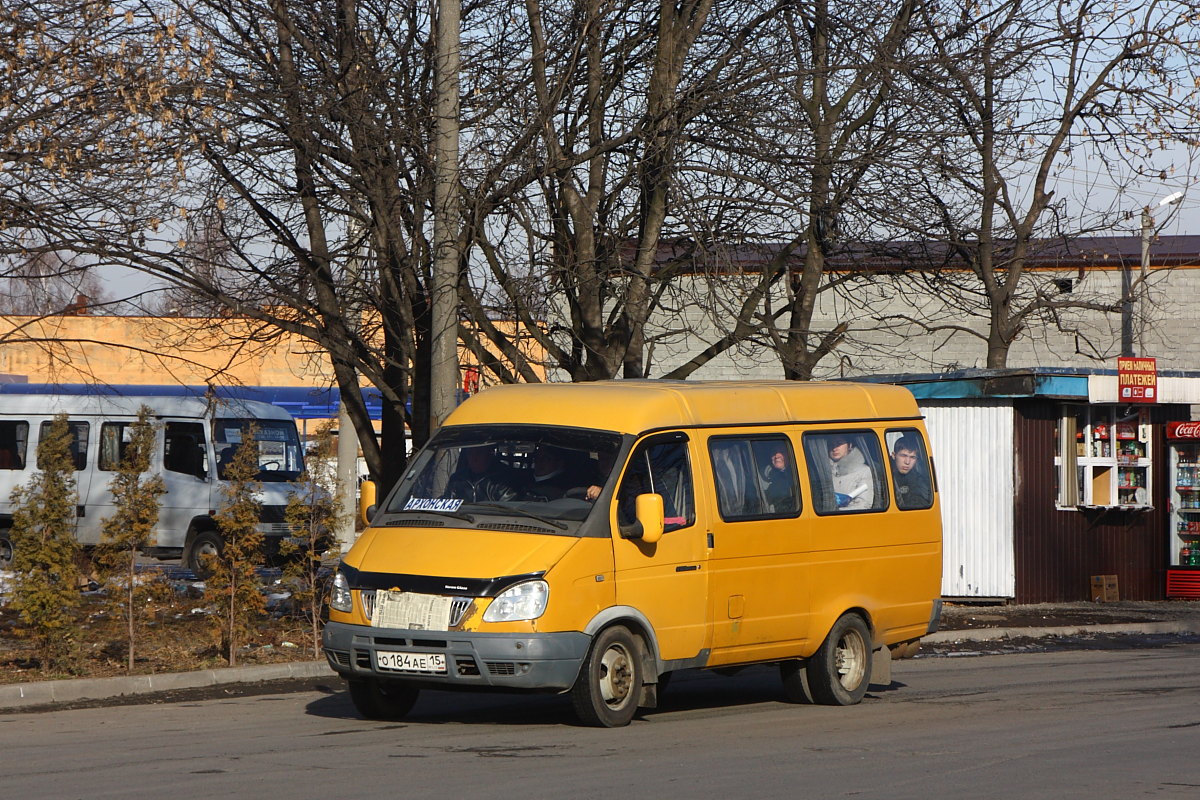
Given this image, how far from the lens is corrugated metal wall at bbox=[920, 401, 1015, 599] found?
1953cm

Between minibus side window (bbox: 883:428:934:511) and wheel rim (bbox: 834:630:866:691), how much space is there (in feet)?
3.97

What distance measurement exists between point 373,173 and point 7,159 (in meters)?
3.59

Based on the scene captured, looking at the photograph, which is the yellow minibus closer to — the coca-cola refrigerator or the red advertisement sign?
the red advertisement sign

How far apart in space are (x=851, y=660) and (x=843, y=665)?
7 centimetres

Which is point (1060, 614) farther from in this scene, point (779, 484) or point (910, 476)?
point (779, 484)

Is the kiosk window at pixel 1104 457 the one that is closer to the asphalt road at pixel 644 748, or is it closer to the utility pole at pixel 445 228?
the asphalt road at pixel 644 748

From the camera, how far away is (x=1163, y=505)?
69.8 feet

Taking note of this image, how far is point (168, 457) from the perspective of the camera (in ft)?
74.6

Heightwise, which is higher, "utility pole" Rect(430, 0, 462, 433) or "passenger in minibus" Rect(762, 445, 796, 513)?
"utility pole" Rect(430, 0, 462, 433)

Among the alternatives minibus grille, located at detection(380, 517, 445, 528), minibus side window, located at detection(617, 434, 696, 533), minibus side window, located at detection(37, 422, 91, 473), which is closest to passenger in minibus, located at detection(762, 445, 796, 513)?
minibus side window, located at detection(617, 434, 696, 533)

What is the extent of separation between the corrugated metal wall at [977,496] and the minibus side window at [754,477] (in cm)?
963

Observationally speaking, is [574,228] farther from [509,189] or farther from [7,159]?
[7,159]

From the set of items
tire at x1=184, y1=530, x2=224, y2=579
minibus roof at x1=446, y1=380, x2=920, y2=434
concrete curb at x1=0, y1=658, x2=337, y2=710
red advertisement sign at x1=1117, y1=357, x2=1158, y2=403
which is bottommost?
concrete curb at x1=0, y1=658, x2=337, y2=710

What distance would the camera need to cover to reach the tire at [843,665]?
1069 centimetres
